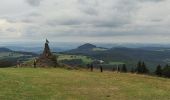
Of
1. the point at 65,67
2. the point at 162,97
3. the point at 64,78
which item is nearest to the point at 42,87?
the point at 64,78

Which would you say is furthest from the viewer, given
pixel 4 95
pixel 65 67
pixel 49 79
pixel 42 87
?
pixel 65 67

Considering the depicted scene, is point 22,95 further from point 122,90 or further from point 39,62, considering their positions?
point 39,62

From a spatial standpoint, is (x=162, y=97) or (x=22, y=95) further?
(x=162, y=97)

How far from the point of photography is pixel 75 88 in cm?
3609

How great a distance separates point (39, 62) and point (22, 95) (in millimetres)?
27152

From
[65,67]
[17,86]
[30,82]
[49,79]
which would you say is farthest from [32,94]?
[65,67]

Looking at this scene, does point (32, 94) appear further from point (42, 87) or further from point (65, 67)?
point (65, 67)

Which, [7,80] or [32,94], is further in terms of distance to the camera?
[7,80]

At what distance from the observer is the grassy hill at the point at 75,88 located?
104 ft

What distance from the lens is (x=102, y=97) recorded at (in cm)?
3222

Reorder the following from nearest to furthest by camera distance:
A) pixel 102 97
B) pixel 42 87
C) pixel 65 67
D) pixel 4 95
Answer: pixel 4 95 → pixel 102 97 → pixel 42 87 → pixel 65 67

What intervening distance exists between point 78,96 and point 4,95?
6.48 metres

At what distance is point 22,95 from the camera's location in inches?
1205

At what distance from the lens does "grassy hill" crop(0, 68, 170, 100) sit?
104ft
